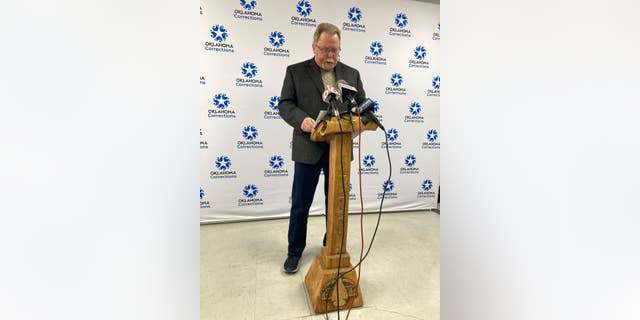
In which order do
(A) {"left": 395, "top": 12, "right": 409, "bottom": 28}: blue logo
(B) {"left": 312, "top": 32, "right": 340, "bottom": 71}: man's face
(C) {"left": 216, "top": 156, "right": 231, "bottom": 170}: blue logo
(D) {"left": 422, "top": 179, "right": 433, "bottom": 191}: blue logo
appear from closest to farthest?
(B) {"left": 312, "top": 32, "right": 340, "bottom": 71}: man's face < (C) {"left": 216, "top": 156, "right": 231, "bottom": 170}: blue logo < (A) {"left": 395, "top": 12, "right": 409, "bottom": 28}: blue logo < (D) {"left": 422, "top": 179, "right": 433, "bottom": 191}: blue logo

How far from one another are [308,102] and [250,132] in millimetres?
1184

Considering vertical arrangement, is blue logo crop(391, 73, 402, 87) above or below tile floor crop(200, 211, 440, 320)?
above

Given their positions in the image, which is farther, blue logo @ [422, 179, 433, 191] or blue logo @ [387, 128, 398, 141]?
blue logo @ [422, 179, 433, 191]

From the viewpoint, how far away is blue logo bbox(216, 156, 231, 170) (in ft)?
8.23

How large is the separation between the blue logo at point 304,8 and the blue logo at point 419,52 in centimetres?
110

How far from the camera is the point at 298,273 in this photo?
1584 mm

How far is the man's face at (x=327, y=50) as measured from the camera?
1.43m

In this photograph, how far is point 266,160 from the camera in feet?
8.52

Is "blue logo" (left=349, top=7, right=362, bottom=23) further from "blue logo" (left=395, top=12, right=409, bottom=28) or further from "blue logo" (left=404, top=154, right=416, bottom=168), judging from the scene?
"blue logo" (left=404, top=154, right=416, bottom=168)

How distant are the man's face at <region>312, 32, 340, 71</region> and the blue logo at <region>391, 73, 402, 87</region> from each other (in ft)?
4.80

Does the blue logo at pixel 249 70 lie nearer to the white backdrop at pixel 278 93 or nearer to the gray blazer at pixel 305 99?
the white backdrop at pixel 278 93

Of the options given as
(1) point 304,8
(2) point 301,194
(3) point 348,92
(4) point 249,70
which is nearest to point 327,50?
(3) point 348,92

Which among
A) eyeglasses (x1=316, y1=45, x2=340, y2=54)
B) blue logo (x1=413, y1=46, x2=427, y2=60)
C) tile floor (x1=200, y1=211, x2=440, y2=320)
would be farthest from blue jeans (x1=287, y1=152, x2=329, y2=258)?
blue logo (x1=413, y1=46, x2=427, y2=60)
